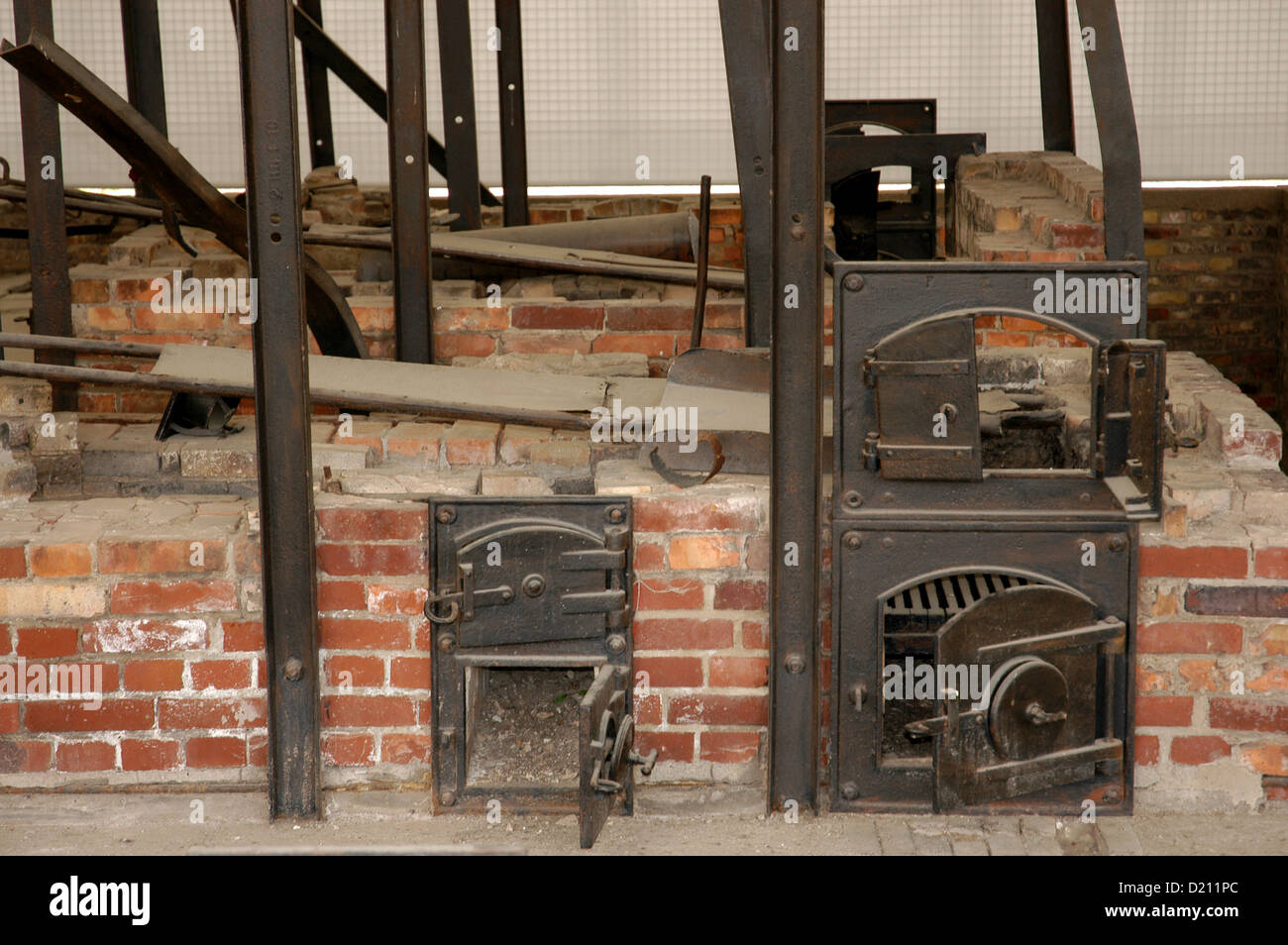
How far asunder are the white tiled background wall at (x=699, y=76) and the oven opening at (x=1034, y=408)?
483cm

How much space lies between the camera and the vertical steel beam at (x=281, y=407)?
2.75 meters

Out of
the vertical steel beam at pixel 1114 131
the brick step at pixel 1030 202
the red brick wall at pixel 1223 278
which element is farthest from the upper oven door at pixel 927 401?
the red brick wall at pixel 1223 278

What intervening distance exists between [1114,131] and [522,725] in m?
1.73

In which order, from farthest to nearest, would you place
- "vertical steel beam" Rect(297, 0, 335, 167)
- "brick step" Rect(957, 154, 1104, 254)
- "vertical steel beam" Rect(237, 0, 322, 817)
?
"vertical steel beam" Rect(297, 0, 335, 167) < "brick step" Rect(957, 154, 1104, 254) < "vertical steel beam" Rect(237, 0, 322, 817)

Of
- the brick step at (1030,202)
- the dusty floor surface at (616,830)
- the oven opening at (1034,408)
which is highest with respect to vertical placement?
the brick step at (1030,202)

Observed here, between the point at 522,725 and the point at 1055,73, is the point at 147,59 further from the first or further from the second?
the point at 1055,73

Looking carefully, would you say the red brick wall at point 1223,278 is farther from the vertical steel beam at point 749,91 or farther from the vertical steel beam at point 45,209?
the vertical steel beam at point 45,209

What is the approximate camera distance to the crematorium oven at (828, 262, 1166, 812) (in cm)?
286

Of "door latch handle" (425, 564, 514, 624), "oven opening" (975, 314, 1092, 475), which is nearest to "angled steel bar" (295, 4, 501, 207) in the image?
"oven opening" (975, 314, 1092, 475)

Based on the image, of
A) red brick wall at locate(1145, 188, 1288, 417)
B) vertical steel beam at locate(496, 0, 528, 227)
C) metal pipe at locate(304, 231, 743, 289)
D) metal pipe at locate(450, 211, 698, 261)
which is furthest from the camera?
red brick wall at locate(1145, 188, 1288, 417)

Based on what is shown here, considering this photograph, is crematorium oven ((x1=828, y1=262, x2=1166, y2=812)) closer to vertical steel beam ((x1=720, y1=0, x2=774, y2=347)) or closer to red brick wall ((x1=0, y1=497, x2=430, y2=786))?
vertical steel beam ((x1=720, y1=0, x2=774, y2=347))

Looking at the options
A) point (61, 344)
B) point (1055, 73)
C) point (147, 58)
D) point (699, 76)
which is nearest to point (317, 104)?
point (147, 58)

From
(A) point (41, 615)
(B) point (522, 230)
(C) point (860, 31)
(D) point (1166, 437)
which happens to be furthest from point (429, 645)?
(C) point (860, 31)

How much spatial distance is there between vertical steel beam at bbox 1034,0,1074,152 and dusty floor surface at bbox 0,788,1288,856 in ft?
11.0
